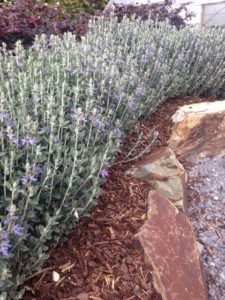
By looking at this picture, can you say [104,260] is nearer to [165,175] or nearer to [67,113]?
[67,113]

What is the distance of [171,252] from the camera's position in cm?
222

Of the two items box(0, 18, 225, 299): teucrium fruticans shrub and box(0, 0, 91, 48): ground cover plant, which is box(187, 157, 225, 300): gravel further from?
box(0, 0, 91, 48): ground cover plant

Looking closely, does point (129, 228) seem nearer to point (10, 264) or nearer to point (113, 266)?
point (113, 266)

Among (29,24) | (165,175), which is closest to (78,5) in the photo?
(29,24)

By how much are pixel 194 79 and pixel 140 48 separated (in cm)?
102

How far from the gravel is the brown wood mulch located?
22.4 inches

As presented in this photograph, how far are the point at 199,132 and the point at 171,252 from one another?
73.4 inches

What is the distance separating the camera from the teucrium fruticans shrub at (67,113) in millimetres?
1673

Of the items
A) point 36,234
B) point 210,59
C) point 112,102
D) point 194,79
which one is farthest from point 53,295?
point 210,59

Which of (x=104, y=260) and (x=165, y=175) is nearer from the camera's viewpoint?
(x=104, y=260)

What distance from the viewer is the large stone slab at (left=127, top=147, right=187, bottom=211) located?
2.87 metres

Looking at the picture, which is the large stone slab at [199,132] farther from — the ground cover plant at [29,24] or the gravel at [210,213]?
the ground cover plant at [29,24]

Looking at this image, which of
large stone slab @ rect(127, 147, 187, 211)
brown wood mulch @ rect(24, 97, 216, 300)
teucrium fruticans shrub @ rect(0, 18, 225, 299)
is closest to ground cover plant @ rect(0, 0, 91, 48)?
teucrium fruticans shrub @ rect(0, 18, 225, 299)

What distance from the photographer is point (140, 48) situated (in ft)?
13.4
